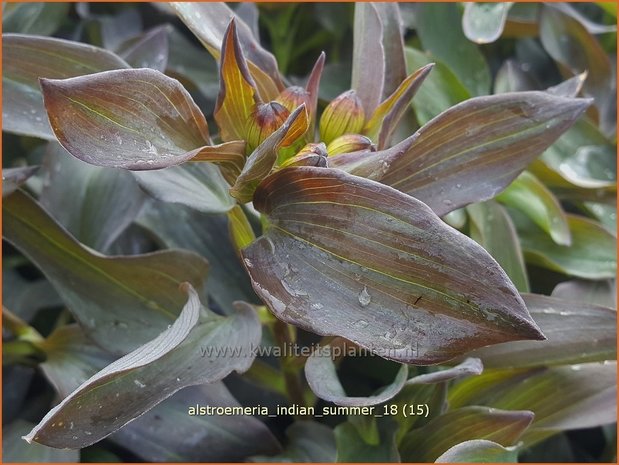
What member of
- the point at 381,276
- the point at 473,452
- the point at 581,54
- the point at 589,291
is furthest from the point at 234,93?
the point at 581,54

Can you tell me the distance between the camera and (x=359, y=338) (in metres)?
0.38

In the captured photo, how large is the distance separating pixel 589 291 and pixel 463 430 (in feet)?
0.73

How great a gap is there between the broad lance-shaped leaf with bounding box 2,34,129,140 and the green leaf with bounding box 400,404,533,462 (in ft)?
1.18

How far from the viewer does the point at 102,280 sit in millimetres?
564

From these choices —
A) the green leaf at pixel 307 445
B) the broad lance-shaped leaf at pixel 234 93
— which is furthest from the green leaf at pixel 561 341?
the broad lance-shaped leaf at pixel 234 93

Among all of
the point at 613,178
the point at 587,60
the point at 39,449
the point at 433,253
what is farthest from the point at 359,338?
the point at 587,60

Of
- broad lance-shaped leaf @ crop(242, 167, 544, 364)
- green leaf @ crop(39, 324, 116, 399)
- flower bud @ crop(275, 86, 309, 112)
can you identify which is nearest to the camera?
broad lance-shaped leaf @ crop(242, 167, 544, 364)

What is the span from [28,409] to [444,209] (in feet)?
1.45

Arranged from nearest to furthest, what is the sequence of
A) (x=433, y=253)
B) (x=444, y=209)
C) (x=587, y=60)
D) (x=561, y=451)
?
1. (x=433, y=253)
2. (x=444, y=209)
3. (x=561, y=451)
4. (x=587, y=60)

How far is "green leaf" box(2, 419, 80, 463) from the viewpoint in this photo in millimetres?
557

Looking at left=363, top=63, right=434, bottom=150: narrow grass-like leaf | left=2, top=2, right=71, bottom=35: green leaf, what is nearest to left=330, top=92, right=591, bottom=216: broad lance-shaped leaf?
left=363, top=63, right=434, bottom=150: narrow grass-like leaf

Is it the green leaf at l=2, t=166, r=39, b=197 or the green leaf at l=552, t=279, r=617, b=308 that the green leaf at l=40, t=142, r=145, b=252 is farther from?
the green leaf at l=552, t=279, r=617, b=308

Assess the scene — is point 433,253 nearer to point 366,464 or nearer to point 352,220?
point 352,220

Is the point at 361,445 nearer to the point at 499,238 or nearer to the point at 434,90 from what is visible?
the point at 499,238
